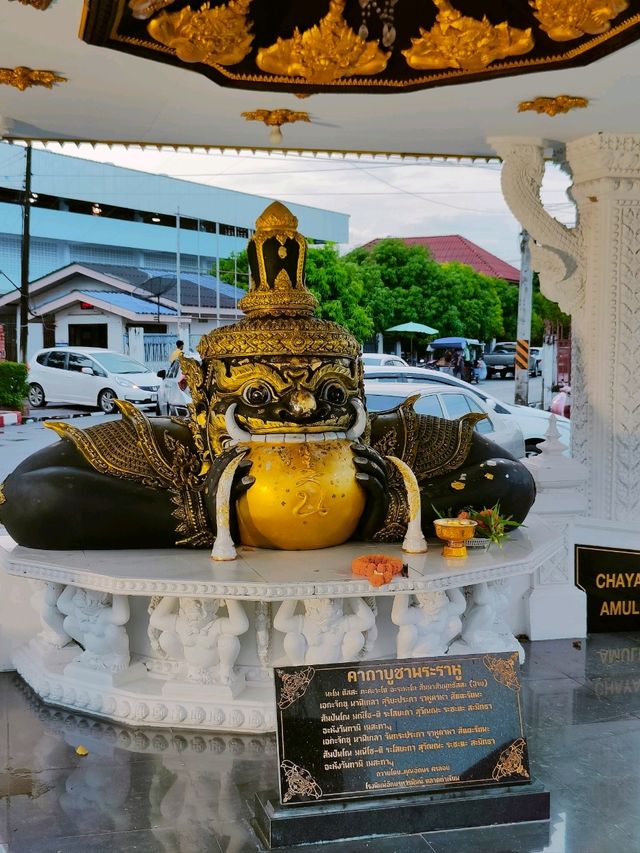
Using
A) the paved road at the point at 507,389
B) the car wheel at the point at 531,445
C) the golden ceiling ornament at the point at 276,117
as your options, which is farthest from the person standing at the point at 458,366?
the golden ceiling ornament at the point at 276,117

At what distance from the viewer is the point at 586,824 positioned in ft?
10.2

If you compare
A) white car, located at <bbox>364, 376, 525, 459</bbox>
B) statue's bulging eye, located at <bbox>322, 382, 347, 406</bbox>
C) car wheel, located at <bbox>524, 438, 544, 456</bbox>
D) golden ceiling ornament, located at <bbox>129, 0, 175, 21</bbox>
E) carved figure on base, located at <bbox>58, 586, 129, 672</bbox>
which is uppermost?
golden ceiling ornament, located at <bbox>129, 0, 175, 21</bbox>

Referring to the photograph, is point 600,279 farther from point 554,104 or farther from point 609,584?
point 609,584

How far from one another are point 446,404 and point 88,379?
32.5 ft

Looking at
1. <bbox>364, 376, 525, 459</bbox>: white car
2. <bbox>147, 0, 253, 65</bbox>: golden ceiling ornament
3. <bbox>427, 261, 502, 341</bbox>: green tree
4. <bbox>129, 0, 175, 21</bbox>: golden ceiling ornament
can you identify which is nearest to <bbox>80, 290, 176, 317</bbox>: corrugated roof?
<bbox>427, 261, 502, 341</bbox>: green tree

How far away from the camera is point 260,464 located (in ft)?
13.3

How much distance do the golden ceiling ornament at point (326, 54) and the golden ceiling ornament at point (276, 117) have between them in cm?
62

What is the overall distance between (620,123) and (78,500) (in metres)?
3.06

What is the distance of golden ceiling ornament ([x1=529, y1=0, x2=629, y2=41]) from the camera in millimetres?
3176

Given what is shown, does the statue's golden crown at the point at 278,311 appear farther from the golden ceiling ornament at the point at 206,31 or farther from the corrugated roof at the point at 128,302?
the corrugated roof at the point at 128,302

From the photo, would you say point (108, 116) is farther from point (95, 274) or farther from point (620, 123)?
point (95, 274)

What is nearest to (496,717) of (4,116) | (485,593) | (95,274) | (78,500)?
(485,593)

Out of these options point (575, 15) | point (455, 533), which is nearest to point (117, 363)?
point (455, 533)

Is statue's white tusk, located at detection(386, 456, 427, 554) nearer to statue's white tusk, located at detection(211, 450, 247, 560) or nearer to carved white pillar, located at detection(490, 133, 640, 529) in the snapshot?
statue's white tusk, located at detection(211, 450, 247, 560)
